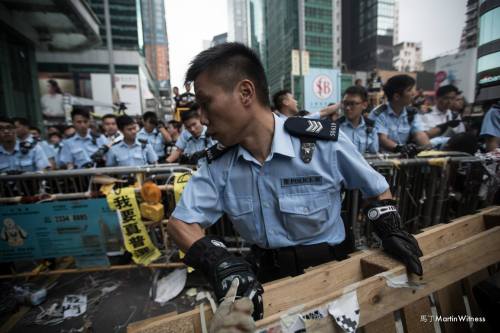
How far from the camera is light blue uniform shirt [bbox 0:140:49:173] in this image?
5336 millimetres

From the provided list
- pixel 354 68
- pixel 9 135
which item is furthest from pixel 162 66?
pixel 9 135

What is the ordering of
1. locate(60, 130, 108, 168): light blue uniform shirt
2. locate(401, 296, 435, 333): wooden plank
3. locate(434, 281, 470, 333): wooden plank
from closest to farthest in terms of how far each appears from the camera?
locate(401, 296, 435, 333): wooden plank → locate(434, 281, 470, 333): wooden plank → locate(60, 130, 108, 168): light blue uniform shirt

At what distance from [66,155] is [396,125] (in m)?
7.28

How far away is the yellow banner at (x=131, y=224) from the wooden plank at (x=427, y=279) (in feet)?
9.26

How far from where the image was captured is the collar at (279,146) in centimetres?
151

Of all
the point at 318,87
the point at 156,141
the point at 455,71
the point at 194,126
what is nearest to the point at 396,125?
the point at 194,126

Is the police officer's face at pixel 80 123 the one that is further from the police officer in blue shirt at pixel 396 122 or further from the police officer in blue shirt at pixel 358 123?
the police officer in blue shirt at pixel 396 122

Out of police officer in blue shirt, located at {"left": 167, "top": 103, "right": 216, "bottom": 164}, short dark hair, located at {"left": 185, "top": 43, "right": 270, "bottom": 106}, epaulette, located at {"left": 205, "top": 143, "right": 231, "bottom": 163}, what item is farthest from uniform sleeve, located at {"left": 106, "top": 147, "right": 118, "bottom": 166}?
short dark hair, located at {"left": 185, "top": 43, "right": 270, "bottom": 106}

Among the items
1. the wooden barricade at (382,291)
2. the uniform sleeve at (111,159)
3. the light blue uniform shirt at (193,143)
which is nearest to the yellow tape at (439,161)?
the wooden barricade at (382,291)

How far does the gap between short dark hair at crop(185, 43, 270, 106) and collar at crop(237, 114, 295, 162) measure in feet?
0.63

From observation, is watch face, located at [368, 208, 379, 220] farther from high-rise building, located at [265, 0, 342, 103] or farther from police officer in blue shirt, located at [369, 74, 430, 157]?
high-rise building, located at [265, 0, 342, 103]

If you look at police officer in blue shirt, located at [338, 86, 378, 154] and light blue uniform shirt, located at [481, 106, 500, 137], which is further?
police officer in blue shirt, located at [338, 86, 378, 154]

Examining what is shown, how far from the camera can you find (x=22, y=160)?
5.48 meters

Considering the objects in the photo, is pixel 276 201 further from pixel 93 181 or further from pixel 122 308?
pixel 93 181
